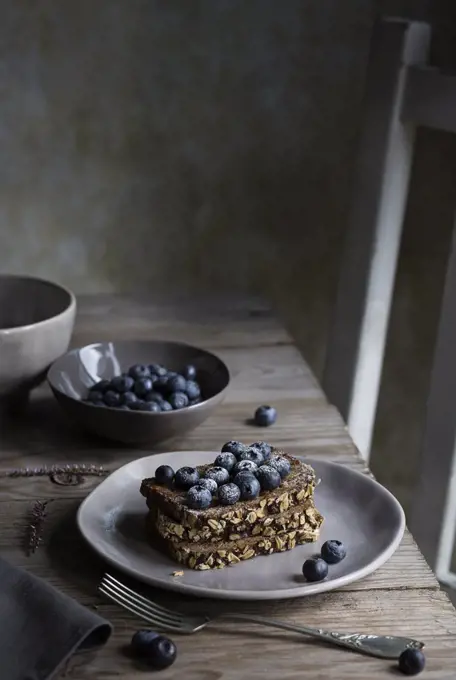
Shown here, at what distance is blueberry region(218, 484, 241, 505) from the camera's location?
76cm

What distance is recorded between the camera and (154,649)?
66 centimetres

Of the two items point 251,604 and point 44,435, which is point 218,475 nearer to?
point 251,604

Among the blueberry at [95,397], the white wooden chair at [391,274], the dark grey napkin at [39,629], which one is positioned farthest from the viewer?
the white wooden chair at [391,274]

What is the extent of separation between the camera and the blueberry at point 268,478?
79 cm

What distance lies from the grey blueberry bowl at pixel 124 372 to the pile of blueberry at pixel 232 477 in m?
0.14

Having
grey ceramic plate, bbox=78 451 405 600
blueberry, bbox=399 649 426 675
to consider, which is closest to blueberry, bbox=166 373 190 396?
grey ceramic plate, bbox=78 451 405 600

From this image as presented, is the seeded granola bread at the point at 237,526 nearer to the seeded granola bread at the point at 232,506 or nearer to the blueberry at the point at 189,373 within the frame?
the seeded granola bread at the point at 232,506

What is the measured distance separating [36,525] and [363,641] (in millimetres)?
324

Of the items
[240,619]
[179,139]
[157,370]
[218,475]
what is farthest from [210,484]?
[179,139]

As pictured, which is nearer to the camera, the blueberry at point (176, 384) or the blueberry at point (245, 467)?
the blueberry at point (245, 467)

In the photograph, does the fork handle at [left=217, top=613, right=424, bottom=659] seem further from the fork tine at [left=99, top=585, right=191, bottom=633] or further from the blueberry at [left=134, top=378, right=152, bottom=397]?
the blueberry at [left=134, top=378, right=152, bottom=397]

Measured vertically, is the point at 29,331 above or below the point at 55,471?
above

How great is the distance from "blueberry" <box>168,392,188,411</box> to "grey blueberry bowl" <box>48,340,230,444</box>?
4 centimetres

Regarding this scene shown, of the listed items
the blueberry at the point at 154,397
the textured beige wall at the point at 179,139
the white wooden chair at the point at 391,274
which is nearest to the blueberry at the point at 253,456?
the blueberry at the point at 154,397
